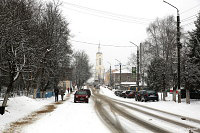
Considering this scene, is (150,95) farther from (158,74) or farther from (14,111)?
(14,111)

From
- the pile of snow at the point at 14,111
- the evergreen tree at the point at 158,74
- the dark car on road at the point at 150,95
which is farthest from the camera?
the evergreen tree at the point at 158,74

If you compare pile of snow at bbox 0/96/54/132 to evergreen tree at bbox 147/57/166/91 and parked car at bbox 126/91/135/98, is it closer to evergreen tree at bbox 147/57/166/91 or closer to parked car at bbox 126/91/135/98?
evergreen tree at bbox 147/57/166/91

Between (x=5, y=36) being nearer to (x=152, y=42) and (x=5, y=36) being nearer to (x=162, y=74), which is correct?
(x=162, y=74)

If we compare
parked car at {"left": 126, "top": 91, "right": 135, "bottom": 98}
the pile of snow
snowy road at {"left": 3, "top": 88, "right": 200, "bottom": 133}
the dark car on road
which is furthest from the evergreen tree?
the pile of snow

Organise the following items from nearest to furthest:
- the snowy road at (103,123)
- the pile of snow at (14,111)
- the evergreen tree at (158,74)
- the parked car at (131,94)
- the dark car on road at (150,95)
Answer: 1. the snowy road at (103,123)
2. the pile of snow at (14,111)
3. the dark car on road at (150,95)
4. the evergreen tree at (158,74)
5. the parked car at (131,94)

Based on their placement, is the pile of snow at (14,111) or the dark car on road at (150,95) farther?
the dark car on road at (150,95)

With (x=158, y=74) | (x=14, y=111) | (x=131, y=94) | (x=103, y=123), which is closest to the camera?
(x=103, y=123)

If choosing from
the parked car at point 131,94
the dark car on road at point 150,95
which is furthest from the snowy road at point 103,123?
the parked car at point 131,94

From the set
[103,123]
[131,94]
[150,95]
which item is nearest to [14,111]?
[103,123]

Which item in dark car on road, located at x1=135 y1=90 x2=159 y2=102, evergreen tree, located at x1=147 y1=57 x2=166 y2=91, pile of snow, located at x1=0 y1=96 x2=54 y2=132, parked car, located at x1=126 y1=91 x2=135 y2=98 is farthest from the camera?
parked car, located at x1=126 y1=91 x2=135 y2=98

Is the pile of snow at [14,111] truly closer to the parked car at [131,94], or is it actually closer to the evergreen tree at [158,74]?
the evergreen tree at [158,74]

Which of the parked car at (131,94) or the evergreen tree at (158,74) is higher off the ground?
the evergreen tree at (158,74)

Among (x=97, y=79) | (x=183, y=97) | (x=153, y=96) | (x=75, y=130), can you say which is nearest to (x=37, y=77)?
(x=153, y=96)

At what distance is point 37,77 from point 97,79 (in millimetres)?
134743
